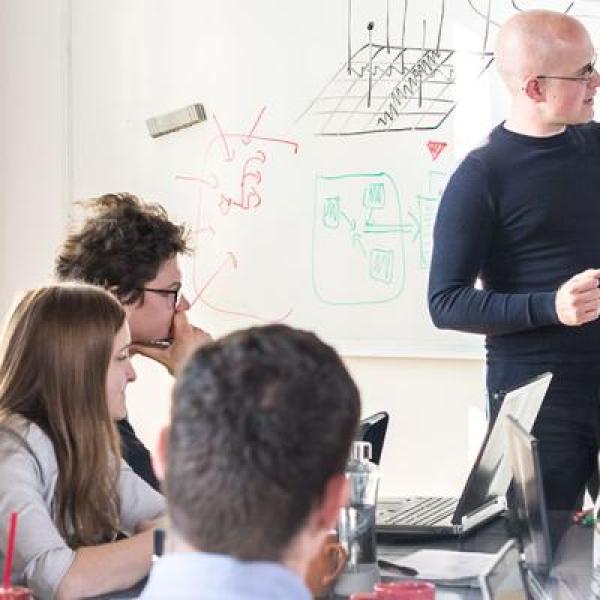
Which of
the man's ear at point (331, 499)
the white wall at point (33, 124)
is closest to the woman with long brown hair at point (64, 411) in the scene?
the man's ear at point (331, 499)

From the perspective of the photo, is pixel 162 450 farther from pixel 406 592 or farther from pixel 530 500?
pixel 530 500

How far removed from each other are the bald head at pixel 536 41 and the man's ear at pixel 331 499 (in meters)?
2.02

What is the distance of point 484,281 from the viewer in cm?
288

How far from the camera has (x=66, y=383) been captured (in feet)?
6.76

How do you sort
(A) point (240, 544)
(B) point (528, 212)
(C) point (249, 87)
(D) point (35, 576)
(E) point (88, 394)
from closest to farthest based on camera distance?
(A) point (240, 544)
(D) point (35, 576)
(E) point (88, 394)
(B) point (528, 212)
(C) point (249, 87)

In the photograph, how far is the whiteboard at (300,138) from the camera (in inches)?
150

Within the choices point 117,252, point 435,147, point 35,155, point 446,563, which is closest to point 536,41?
point 435,147

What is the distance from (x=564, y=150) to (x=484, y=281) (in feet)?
1.07

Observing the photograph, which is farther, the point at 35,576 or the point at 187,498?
the point at 35,576

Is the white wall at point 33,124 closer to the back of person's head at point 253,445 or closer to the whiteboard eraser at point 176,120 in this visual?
the whiteboard eraser at point 176,120

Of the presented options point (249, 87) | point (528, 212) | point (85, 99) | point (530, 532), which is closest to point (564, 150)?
point (528, 212)

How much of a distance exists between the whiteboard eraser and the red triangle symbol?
69cm

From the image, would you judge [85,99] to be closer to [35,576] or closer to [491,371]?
[491,371]

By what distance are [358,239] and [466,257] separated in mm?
1109
